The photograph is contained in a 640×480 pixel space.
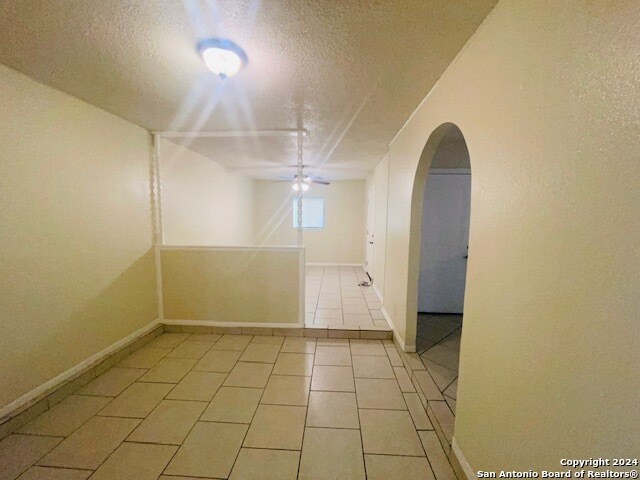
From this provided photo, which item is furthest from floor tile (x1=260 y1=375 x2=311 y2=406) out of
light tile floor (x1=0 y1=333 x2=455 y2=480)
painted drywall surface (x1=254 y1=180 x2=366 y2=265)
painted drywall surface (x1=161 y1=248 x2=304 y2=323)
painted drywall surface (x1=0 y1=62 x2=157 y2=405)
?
painted drywall surface (x1=254 y1=180 x2=366 y2=265)

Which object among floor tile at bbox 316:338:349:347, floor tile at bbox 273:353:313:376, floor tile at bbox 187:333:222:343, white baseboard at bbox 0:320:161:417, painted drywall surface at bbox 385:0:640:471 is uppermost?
painted drywall surface at bbox 385:0:640:471

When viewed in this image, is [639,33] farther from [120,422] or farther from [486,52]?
[120,422]

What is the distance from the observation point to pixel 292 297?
2988mm

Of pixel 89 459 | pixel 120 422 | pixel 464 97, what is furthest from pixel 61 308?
pixel 464 97

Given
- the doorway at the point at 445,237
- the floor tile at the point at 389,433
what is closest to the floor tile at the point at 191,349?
the floor tile at the point at 389,433

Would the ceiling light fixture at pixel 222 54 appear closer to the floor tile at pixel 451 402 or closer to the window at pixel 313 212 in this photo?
the floor tile at pixel 451 402

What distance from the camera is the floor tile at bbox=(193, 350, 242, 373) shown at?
7.56 ft

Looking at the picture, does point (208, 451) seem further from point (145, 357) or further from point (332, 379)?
point (145, 357)

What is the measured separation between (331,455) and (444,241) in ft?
9.03

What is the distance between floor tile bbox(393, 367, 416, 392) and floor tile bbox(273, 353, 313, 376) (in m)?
0.77

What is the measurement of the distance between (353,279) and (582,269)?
461 centimetres

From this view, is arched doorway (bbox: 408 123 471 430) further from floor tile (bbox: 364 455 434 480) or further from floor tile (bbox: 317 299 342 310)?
floor tile (bbox: 364 455 434 480)

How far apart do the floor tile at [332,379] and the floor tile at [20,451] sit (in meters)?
1.67

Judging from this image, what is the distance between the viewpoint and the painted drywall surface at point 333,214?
257 inches
